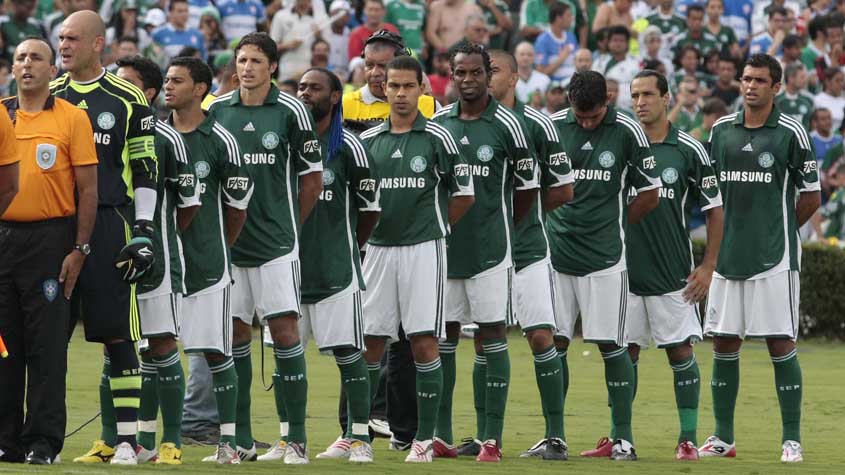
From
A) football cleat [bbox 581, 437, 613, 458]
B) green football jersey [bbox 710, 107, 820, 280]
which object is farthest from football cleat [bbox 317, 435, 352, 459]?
green football jersey [bbox 710, 107, 820, 280]

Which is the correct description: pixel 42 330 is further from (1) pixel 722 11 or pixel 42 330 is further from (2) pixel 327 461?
(1) pixel 722 11

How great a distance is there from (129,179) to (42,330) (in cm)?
95

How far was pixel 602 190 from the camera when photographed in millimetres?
10945

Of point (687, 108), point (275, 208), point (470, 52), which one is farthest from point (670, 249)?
point (687, 108)

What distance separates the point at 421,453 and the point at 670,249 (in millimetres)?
2422

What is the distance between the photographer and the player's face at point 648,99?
11.2 meters

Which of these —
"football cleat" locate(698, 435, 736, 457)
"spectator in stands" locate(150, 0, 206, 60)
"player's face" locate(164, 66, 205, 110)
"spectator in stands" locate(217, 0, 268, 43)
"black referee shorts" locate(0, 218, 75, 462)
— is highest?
"spectator in stands" locate(217, 0, 268, 43)

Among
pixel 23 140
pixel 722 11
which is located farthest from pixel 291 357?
pixel 722 11

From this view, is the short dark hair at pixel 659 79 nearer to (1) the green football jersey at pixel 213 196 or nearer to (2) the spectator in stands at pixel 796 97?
(1) the green football jersey at pixel 213 196

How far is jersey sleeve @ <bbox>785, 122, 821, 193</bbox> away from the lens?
11.2 meters

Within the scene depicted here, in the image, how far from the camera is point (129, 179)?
30.3 feet

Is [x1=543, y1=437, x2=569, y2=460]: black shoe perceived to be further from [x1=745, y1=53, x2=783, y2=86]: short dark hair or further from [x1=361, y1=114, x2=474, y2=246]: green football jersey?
[x1=745, y1=53, x2=783, y2=86]: short dark hair

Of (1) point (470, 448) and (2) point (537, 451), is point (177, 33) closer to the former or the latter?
(1) point (470, 448)

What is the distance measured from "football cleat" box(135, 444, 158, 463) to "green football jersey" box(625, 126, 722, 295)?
3.48 metres
